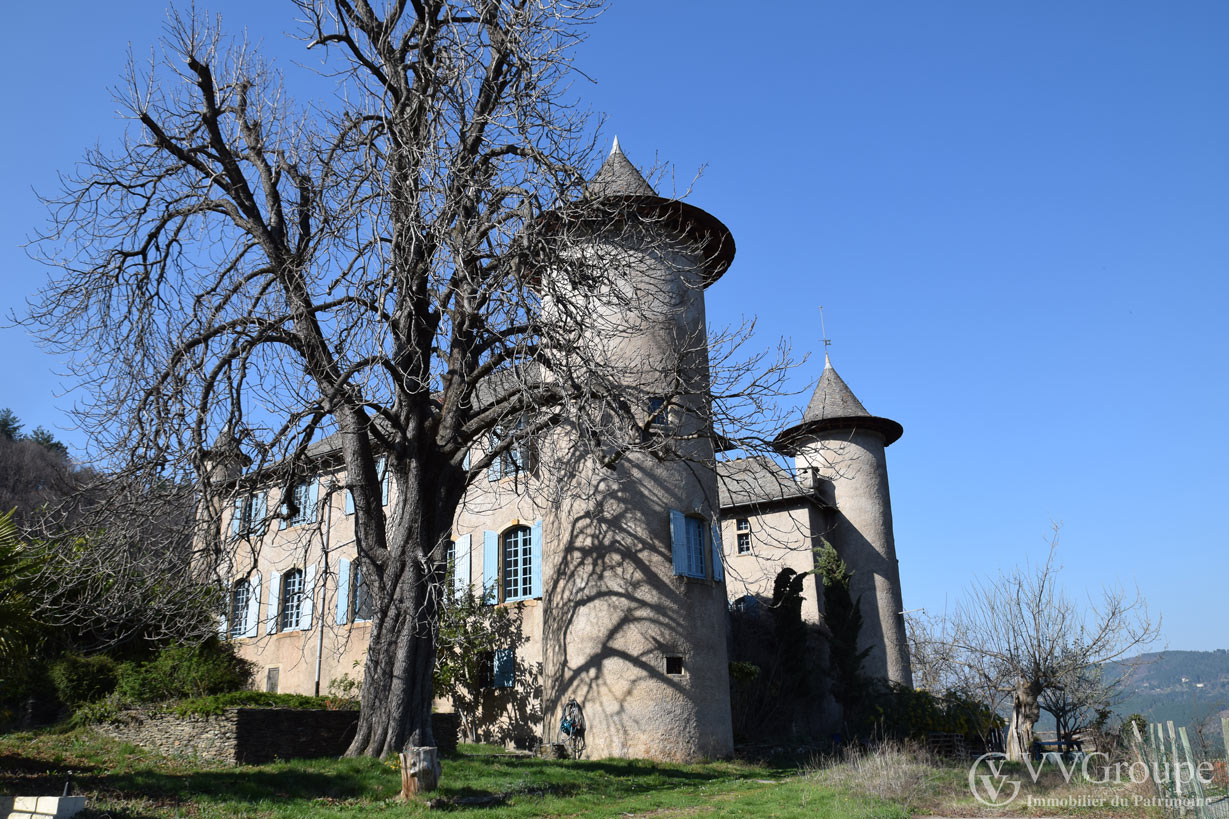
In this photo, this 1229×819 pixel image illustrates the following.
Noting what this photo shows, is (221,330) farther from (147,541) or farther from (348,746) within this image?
(348,746)

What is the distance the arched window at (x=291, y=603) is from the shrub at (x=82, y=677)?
21.8ft

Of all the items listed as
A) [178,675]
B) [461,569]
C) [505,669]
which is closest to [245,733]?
[178,675]

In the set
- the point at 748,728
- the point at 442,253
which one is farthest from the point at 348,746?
the point at 748,728

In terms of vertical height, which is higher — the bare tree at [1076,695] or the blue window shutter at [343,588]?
the blue window shutter at [343,588]

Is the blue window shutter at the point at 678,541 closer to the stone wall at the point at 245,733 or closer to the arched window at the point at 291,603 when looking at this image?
the stone wall at the point at 245,733

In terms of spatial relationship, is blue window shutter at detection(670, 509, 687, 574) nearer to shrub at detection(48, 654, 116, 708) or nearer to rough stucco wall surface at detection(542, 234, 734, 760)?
rough stucco wall surface at detection(542, 234, 734, 760)

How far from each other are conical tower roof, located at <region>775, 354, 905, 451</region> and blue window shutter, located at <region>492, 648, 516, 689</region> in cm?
1140

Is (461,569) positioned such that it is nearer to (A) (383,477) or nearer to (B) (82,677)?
(A) (383,477)

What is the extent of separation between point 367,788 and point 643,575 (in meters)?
7.07

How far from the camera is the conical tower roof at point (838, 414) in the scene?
26.6m

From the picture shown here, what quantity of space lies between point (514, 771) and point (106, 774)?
16.5 feet

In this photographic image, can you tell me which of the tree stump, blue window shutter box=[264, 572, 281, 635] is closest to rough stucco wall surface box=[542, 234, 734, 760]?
the tree stump

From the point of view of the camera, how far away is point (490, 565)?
20.5 metres

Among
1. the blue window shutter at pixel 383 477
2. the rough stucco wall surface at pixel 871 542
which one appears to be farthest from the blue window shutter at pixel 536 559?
the rough stucco wall surface at pixel 871 542
